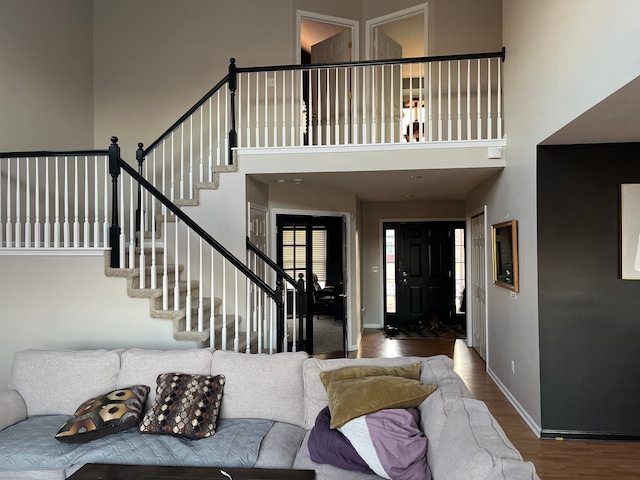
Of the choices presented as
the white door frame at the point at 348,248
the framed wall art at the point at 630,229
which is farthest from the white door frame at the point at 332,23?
the framed wall art at the point at 630,229

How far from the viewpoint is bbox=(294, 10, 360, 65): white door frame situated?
211 inches

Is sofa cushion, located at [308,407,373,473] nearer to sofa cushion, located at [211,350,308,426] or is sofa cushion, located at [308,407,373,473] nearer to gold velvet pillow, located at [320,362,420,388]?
gold velvet pillow, located at [320,362,420,388]

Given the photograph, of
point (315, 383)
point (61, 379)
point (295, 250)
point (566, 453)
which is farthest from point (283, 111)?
point (566, 453)

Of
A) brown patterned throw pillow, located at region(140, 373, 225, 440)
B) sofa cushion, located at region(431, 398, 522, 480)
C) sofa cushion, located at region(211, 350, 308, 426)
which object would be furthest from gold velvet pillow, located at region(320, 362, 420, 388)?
brown patterned throw pillow, located at region(140, 373, 225, 440)

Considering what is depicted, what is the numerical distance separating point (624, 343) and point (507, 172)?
5.72 ft

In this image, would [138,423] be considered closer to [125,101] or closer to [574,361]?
[574,361]

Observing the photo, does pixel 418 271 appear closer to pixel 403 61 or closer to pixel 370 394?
pixel 403 61

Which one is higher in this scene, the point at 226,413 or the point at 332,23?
the point at 332,23

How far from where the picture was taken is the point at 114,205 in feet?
10.6

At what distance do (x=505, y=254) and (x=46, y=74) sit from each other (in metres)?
5.40

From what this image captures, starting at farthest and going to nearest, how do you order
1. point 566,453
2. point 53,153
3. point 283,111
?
point 283,111 → point 53,153 → point 566,453

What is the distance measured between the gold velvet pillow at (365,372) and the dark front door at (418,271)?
18.0ft

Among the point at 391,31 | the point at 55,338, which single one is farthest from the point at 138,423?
the point at 391,31

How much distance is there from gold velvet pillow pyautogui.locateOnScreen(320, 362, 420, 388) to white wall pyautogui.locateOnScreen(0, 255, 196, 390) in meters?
1.46
